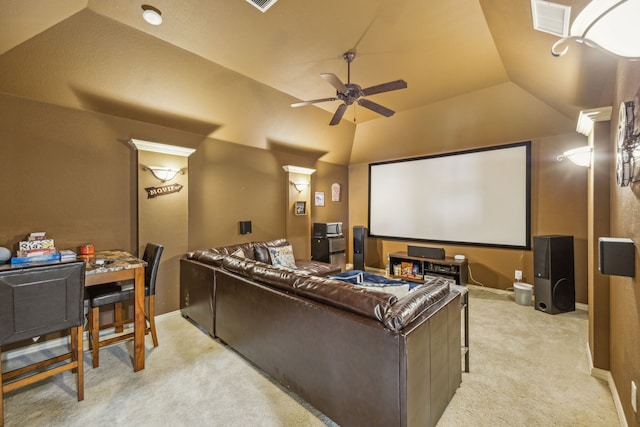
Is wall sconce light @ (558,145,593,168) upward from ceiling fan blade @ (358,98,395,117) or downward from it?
downward

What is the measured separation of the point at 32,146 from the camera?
267cm

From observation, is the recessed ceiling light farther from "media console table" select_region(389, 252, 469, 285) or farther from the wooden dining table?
"media console table" select_region(389, 252, 469, 285)

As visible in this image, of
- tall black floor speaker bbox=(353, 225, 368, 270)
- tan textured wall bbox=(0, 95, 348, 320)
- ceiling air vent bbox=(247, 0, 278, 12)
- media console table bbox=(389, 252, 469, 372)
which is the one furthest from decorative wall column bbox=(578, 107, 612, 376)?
tan textured wall bbox=(0, 95, 348, 320)

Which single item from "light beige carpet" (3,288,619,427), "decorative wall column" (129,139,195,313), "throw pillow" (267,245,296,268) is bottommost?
"light beige carpet" (3,288,619,427)

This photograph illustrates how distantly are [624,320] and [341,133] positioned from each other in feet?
15.4

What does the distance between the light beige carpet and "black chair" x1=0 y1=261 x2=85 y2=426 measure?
0.66ft

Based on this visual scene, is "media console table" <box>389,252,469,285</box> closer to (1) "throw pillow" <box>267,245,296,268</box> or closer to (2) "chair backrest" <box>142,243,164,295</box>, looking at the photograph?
(1) "throw pillow" <box>267,245,296,268</box>

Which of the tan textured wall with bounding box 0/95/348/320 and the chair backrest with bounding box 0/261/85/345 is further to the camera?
the tan textured wall with bounding box 0/95/348/320

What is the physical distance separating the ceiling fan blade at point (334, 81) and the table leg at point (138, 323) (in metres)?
2.45

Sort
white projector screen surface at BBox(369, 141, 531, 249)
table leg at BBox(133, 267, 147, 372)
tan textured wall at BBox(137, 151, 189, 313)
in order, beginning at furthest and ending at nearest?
white projector screen surface at BBox(369, 141, 531, 249)
tan textured wall at BBox(137, 151, 189, 313)
table leg at BBox(133, 267, 147, 372)

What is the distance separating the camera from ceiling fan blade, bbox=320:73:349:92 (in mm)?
2433

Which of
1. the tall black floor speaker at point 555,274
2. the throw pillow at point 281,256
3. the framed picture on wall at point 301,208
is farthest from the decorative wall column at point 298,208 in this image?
the tall black floor speaker at point 555,274

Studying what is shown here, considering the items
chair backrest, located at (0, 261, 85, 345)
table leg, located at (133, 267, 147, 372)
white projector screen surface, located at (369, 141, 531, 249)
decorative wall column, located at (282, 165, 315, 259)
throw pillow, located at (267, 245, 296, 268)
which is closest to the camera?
chair backrest, located at (0, 261, 85, 345)

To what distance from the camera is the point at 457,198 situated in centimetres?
492
